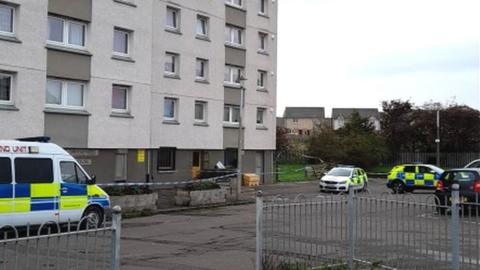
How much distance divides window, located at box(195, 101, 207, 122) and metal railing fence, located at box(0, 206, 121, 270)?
3003cm

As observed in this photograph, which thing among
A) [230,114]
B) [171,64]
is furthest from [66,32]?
[230,114]

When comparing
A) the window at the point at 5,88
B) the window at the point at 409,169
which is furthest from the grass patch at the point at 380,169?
the window at the point at 5,88

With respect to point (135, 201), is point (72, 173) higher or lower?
higher

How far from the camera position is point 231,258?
38.4 feet

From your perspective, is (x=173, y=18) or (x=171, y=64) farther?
(x=173, y=18)

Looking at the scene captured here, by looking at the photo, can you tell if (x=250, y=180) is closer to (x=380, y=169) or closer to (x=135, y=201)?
(x=135, y=201)

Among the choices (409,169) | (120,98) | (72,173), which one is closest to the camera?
(72,173)

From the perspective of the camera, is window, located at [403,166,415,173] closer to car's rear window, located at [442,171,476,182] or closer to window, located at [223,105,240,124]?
window, located at [223,105,240,124]

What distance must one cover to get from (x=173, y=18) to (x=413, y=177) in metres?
16.0

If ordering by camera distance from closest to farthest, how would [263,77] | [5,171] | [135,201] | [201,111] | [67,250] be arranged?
1. [67,250]
2. [5,171]
3. [135,201]
4. [201,111]
5. [263,77]

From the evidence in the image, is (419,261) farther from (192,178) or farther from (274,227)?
(192,178)

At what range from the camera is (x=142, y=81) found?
101ft

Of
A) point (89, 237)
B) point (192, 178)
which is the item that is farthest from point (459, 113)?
point (89, 237)

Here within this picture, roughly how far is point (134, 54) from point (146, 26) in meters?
1.80
